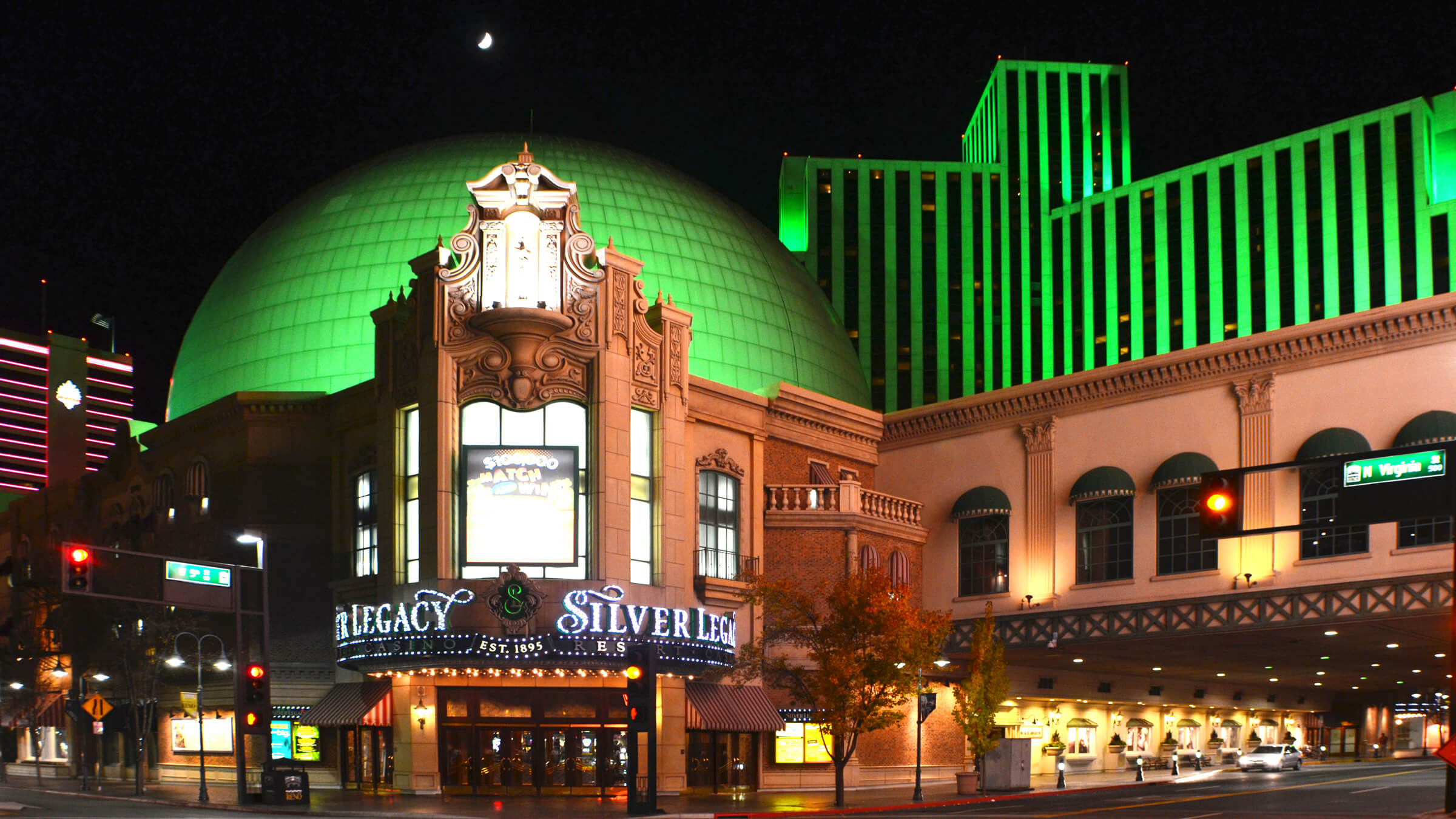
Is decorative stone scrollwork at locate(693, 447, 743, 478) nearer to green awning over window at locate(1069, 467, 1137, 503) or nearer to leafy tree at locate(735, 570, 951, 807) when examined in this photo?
leafy tree at locate(735, 570, 951, 807)

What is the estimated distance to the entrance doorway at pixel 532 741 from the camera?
50.9 metres

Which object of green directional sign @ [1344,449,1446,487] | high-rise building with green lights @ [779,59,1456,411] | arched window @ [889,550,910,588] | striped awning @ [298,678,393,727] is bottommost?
striped awning @ [298,678,393,727]

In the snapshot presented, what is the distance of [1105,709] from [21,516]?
178 ft

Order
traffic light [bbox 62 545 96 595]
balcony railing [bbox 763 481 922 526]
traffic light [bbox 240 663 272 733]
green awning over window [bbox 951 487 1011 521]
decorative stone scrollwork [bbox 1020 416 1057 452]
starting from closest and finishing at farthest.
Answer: traffic light [bbox 62 545 96 595]
traffic light [bbox 240 663 272 733]
balcony railing [bbox 763 481 922 526]
decorative stone scrollwork [bbox 1020 416 1057 452]
green awning over window [bbox 951 487 1011 521]

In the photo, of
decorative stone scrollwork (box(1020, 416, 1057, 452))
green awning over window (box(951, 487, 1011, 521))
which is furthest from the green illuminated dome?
decorative stone scrollwork (box(1020, 416, 1057, 452))

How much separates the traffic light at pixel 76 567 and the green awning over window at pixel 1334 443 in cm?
3725

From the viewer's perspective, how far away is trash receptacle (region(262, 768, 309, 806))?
42.1m

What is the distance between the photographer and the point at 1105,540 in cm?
5947

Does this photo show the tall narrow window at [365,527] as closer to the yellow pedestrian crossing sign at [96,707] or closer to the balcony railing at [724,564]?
the yellow pedestrian crossing sign at [96,707]

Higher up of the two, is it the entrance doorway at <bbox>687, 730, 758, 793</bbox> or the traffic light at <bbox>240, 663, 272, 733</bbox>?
the traffic light at <bbox>240, 663, 272, 733</bbox>

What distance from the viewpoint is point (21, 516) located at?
262 feet

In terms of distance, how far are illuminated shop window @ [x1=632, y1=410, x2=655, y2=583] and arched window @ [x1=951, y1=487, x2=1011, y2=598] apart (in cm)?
1652

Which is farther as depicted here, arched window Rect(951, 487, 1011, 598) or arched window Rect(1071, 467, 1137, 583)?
arched window Rect(951, 487, 1011, 598)

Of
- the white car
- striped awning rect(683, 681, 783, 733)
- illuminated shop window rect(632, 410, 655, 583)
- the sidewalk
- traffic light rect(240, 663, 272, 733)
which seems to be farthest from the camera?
the white car
